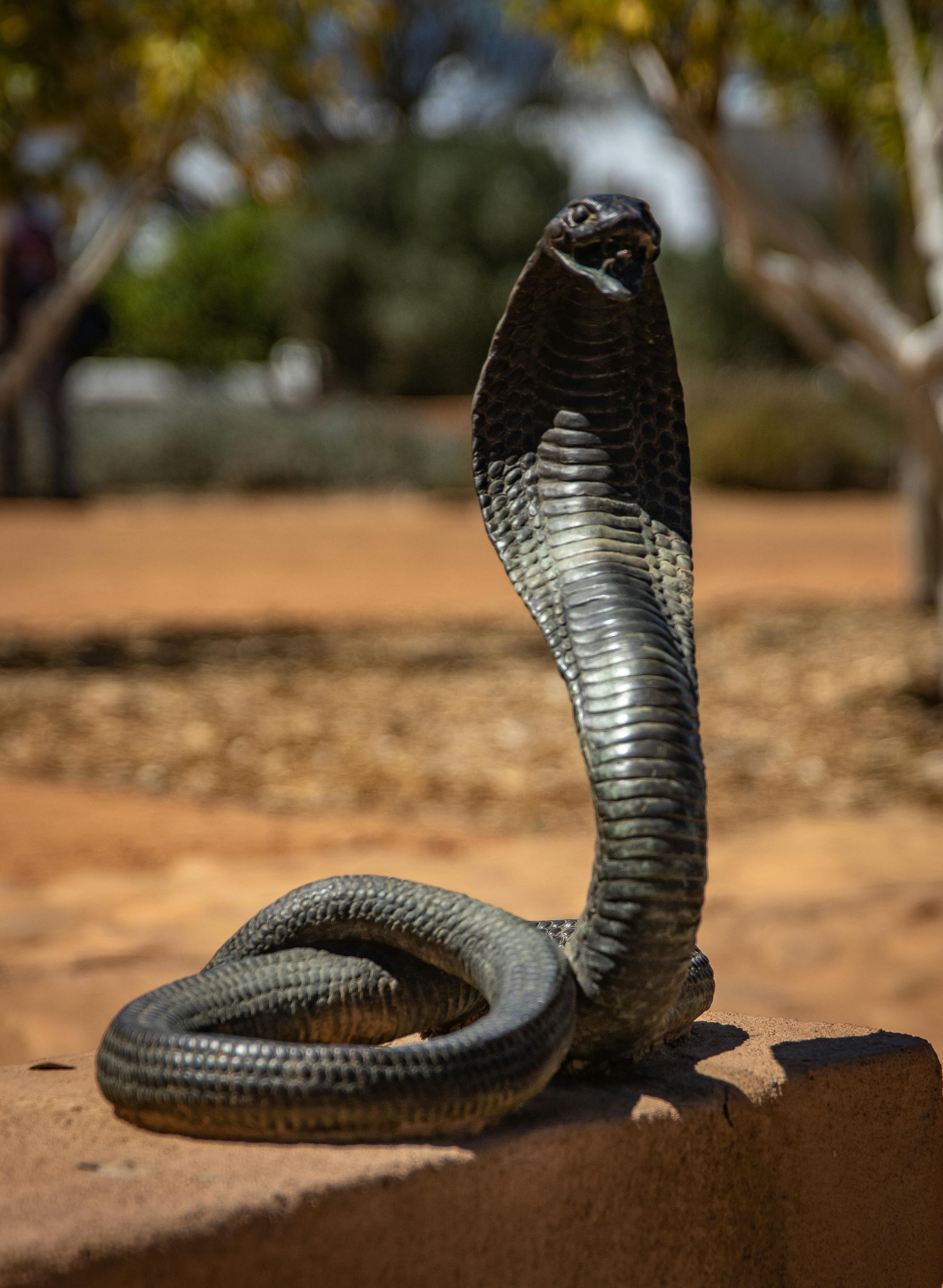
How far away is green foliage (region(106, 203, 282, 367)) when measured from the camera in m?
34.7

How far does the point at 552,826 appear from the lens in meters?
6.84

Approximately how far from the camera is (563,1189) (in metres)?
2.34

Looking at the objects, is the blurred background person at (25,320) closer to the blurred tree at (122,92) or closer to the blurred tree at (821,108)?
the blurred tree at (122,92)

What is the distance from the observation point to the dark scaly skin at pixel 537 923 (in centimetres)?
221

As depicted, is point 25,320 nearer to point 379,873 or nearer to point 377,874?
point 379,873

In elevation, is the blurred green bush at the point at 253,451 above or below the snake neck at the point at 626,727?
below

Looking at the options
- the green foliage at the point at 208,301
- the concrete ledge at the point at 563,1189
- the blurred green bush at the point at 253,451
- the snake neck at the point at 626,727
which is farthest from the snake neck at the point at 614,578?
the green foliage at the point at 208,301

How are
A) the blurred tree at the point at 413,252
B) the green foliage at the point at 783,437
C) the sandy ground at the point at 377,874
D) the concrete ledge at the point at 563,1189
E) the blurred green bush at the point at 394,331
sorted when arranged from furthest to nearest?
the blurred tree at the point at 413,252 < the green foliage at the point at 783,437 < the blurred green bush at the point at 394,331 < the sandy ground at the point at 377,874 < the concrete ledge at the point at 563,1189

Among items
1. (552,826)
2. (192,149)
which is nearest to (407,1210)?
(552,826)

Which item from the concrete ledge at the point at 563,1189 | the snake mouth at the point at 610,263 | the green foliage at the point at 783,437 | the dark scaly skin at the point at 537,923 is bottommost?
the green foliage at the point at 783,437

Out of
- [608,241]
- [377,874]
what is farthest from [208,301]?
[608,241]

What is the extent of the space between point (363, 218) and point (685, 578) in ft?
96.7

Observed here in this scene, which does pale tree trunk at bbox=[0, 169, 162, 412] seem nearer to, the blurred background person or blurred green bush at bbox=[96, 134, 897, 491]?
blurred green bush at bbox=[96, 134, 897, 491]

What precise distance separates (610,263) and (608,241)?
0.11ft
